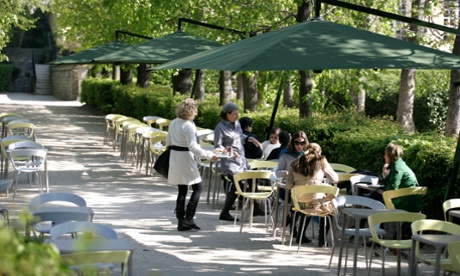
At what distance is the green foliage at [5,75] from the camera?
6444 centimetres

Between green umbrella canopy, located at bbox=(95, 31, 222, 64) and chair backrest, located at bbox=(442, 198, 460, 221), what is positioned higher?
green umbrella canopy, located at bbox=(95, 31, 222, 64)

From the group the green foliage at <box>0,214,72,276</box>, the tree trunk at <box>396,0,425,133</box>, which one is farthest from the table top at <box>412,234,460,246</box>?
the tree trunk at <box>396,0,425,133</box>

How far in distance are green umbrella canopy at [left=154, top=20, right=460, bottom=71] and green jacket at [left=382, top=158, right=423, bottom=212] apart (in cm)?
137

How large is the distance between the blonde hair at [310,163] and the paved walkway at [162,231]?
0.94 metres

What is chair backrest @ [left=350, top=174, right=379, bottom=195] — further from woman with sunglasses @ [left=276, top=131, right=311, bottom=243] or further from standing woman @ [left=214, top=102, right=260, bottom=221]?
standing woman @ [left=214, top=102, right=260, bottom=221]

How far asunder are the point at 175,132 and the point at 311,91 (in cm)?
766

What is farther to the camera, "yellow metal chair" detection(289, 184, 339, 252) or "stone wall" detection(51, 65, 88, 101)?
"stone wall" detection(51, 65, 88, 101)

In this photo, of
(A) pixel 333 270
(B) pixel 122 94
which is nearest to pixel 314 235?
(A) pixel 333 270

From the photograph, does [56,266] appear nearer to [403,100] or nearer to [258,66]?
[258,66]

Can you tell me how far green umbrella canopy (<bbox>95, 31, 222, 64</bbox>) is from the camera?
18734 millimetres

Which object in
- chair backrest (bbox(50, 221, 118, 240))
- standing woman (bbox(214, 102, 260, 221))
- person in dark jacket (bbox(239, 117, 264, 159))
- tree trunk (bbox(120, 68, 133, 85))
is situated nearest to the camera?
chair backrest (bbox(50, 221, 118, 240))

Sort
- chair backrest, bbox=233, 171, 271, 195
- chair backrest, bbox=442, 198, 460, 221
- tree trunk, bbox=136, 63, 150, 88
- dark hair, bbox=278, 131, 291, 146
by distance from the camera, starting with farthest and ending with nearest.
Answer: tree trunk, bbox=136, 63, 150, 88 → dark hair, bbox=278, 131, 291, 146 → chair backrest, bbox=233, 171, 271, 195 → chair backrest, bbox=442, 198, 460, 221

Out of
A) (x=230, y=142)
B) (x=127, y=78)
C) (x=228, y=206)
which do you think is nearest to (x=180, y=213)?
(x=228, y=206)

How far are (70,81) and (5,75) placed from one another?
13644 mm
